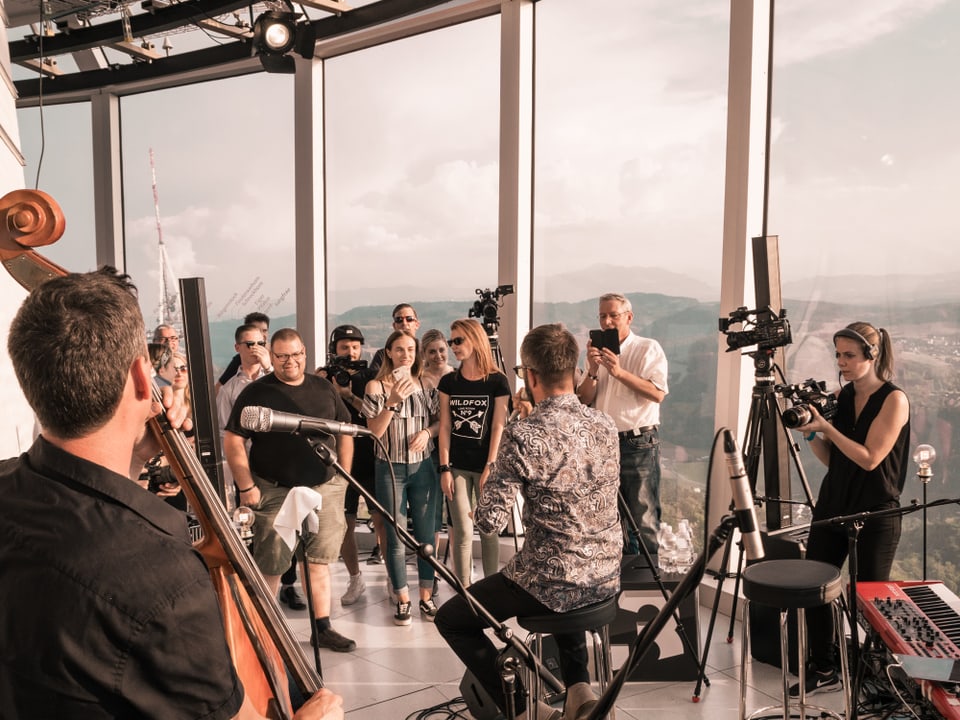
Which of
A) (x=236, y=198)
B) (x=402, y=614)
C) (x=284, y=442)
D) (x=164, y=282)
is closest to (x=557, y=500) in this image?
(x=284, y=442)

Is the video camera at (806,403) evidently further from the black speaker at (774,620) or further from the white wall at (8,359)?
the white wall at (8,359)

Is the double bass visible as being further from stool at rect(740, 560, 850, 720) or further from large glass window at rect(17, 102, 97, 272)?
large glass window at rect(17, 102, 97, 272)

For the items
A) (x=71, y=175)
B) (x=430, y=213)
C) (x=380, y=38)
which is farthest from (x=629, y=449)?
(x=71, y=175)

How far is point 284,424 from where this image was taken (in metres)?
1.90

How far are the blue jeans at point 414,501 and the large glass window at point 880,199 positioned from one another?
210 centimetres

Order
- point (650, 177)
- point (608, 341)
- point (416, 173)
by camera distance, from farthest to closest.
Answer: point (416, 173) < point (650, 177) < point (608, 341)

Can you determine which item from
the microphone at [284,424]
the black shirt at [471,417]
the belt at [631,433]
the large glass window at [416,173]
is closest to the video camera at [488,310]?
the black shirt at [471,417]

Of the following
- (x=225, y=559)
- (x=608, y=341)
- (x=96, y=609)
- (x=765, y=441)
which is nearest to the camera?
(x=96, y=609)

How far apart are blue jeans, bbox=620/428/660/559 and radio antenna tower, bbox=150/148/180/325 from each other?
4758 millimetres

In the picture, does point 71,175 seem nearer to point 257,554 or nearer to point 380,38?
point 380,38

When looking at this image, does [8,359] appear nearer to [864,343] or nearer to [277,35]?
[864,343]

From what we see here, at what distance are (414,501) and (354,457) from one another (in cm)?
51

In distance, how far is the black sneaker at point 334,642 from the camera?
395 cm

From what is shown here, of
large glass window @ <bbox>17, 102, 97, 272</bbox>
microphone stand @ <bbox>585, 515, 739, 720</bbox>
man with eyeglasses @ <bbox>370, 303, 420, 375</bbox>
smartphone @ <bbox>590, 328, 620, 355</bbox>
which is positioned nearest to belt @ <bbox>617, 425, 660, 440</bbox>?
smartphone @ <bbox>590, 328, 620, 355</bbox>
